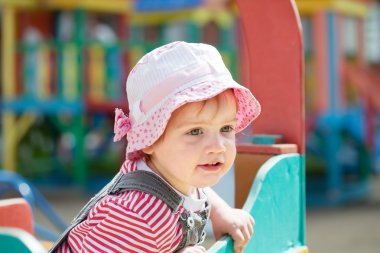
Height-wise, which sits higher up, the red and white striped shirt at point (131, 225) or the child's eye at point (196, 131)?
the child's eye at point (196, 131)

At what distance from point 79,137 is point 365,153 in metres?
3.20

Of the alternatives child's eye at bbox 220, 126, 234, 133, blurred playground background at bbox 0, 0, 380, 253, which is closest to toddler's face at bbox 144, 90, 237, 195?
child's eye at bbox 220, 126, 234, 133

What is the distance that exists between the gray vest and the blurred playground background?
3.97 meters

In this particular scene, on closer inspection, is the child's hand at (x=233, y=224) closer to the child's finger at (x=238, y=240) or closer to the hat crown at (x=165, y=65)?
the child's finger at (x=238, y=240)

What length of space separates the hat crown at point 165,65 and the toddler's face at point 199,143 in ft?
0.21

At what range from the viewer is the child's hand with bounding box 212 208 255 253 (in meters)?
1.32

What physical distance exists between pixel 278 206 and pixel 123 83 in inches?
237

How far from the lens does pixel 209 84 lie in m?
1.18

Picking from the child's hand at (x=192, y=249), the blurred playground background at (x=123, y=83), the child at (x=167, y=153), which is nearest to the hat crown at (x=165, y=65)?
the child at (x=167, y=153)

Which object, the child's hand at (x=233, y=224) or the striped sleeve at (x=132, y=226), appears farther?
the child's hand at (x=233, y=224)

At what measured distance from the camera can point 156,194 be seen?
1.20 metres

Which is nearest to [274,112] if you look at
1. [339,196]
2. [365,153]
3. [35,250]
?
[35,250]

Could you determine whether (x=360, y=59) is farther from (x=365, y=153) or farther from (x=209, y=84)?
(x=209, y=84)

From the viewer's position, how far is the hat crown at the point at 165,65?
1.20 meters
